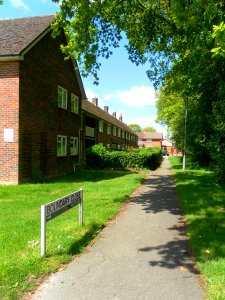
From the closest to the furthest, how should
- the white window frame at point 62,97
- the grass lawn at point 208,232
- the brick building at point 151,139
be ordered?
the grass lawn at point 208,232 → the white window frame at point 62,97 → the brick building at point 151,139

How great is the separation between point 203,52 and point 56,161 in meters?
9.93

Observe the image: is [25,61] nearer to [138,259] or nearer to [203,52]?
[203,52]

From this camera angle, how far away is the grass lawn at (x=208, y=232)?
187 inches

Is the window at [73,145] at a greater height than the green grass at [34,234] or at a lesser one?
greater

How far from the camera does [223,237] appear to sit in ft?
22.3

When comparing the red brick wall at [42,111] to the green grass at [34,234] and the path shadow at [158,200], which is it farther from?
the path shadow at [158,200]

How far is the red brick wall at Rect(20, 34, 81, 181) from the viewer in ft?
50.5

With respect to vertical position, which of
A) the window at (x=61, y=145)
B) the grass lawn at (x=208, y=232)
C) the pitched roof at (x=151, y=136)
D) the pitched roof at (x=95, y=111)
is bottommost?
the grass lawn at (x=208, y=232)

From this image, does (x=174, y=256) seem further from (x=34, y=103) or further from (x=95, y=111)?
(x=95, y=111)

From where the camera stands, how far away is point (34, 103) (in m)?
16.4

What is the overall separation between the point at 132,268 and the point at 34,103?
41.1ft

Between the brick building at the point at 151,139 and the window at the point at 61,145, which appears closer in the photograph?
the window at the point at 61,145

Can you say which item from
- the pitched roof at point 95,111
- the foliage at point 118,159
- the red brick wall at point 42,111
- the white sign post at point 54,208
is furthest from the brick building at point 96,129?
the white sign post at point 54,208

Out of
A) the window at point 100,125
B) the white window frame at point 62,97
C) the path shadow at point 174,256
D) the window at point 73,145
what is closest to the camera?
the path shadow at point 174,256
